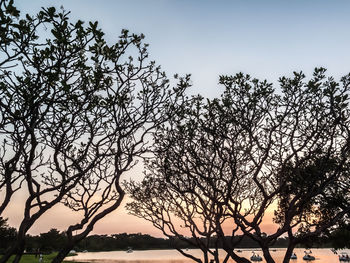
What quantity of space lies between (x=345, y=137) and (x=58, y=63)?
12157mm

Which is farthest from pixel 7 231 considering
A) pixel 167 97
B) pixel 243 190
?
pixel 167 97

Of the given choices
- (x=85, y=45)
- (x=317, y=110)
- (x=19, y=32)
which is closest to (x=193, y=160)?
(x=317, y=110)

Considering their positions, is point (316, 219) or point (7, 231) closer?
point (316, 219)

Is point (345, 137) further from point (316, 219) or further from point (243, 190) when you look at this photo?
point (316, 219)

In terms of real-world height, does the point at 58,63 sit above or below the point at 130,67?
below

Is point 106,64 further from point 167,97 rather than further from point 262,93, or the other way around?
point 262,93

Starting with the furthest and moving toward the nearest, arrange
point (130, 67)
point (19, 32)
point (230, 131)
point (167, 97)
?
point (230, 131) < point (167, 97) < point (130, 67) < point (19, 32)

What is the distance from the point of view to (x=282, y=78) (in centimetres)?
1456

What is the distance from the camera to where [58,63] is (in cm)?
903

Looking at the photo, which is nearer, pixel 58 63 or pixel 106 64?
pixel 58 63

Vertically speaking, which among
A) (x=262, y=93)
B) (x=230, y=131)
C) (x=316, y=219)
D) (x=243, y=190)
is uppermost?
(x=262, y=93)

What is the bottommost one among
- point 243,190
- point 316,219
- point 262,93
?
point 316,219

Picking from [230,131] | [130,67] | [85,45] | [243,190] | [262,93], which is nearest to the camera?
[85,45]

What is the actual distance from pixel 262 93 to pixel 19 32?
973 cm
